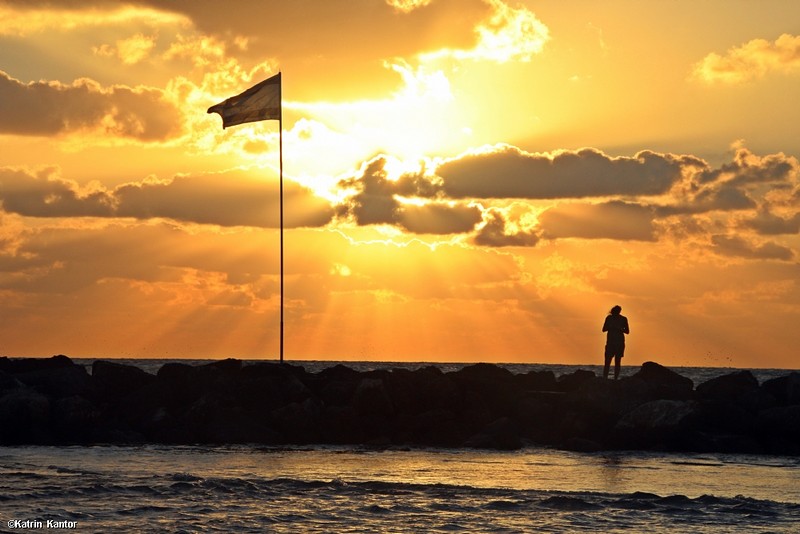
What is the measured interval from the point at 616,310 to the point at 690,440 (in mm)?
4660

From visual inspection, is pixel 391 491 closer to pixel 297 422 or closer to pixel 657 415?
pixel 297 422

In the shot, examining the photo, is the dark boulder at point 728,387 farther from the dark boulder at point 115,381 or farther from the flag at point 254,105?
the dark boulder at point 115,381

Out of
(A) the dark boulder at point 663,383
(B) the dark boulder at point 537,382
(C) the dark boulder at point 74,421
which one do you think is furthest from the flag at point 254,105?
(A) the dark boulder at point 663,383

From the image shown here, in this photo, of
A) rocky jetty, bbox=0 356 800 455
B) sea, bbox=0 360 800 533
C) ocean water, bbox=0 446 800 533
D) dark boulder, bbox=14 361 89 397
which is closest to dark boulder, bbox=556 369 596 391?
rocky jetty, bbox=0 356 800 455

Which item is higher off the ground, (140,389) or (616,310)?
(616,310)

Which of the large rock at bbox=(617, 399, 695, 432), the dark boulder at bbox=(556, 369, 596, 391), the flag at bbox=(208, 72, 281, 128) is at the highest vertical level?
the flag at bbox=(208, 72, 281, 128)

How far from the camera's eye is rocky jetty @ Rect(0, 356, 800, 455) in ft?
102

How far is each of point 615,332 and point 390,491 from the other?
13429 millimetres

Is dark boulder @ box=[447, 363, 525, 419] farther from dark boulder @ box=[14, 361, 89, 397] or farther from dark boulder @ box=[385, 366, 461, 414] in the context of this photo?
dark boulder @ box=[14, 361, 89, 397]

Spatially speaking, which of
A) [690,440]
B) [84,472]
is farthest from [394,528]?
[690,440]

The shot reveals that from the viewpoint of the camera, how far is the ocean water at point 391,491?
19312 mm

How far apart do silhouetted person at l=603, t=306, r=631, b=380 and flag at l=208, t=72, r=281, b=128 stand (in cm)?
1286

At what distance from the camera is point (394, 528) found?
1891cm

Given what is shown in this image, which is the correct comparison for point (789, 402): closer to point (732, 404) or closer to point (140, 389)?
point (732, 404)
